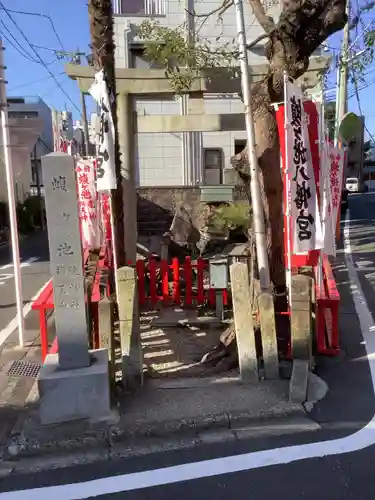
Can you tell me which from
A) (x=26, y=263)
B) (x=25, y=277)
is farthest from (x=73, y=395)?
(x=26, y=263)

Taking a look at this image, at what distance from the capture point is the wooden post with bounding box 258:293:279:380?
4863mm

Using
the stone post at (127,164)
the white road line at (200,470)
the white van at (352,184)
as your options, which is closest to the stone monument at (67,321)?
the white road line at (200,470)

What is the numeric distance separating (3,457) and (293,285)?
3.18 meters

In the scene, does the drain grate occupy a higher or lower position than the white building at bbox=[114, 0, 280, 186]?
lower

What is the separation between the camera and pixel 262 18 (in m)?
5.67

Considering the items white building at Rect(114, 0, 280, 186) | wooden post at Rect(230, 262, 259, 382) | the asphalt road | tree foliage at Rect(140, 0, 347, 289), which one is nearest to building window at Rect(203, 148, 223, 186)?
white building at Rect(114, 0, 280, 186)

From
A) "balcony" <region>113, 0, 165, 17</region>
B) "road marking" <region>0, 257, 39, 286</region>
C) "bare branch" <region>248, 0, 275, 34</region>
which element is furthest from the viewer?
"balcony" <region>113, 0, 165, 17</region>

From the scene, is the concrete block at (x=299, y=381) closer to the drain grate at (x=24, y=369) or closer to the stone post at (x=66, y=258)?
the stone post at (x=66, y=258)

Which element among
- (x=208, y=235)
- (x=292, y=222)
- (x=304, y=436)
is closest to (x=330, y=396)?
(x=304, y=436)

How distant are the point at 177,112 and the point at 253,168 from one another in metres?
12.9

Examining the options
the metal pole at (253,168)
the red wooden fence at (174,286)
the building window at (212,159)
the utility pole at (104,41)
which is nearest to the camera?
the metal pole at (253,168)

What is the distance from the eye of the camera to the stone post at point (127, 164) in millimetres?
8297

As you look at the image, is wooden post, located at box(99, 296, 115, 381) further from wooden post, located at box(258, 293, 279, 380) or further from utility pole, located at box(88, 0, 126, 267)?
utility pole, located at box(88, 0, 126, 267)

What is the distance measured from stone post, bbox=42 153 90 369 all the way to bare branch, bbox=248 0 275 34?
3.13 meters
